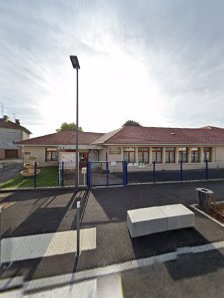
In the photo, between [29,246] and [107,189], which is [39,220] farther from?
[107,189]

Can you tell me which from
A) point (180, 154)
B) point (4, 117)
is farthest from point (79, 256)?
point (4, 117)

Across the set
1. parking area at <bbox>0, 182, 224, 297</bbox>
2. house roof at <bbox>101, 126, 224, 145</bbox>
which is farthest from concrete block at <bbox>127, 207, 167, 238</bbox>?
house roof at <bbox>101, 126, 224, 145</bbox>

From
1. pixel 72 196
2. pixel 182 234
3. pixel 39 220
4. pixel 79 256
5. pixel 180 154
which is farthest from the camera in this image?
pixel 180 154

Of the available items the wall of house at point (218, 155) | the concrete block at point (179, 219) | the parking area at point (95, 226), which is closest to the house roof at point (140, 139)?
the wall of house at point (218, 155)

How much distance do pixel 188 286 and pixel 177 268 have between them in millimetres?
473

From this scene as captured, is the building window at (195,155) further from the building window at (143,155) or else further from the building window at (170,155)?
the building window at (143,155)

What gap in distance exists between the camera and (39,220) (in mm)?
6070

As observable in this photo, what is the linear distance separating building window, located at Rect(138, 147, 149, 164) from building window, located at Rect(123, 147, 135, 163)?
77 centimetres

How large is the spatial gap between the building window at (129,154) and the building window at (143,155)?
0.77 m

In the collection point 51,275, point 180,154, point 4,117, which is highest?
point 4,117

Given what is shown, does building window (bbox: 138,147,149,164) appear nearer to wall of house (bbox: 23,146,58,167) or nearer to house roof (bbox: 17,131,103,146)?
house roof (bbox: 17,131,103,146)

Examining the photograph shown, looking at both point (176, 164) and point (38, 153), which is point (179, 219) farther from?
point (38, 153)

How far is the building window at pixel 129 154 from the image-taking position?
1817 cm

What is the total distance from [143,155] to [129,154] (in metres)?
1.72
